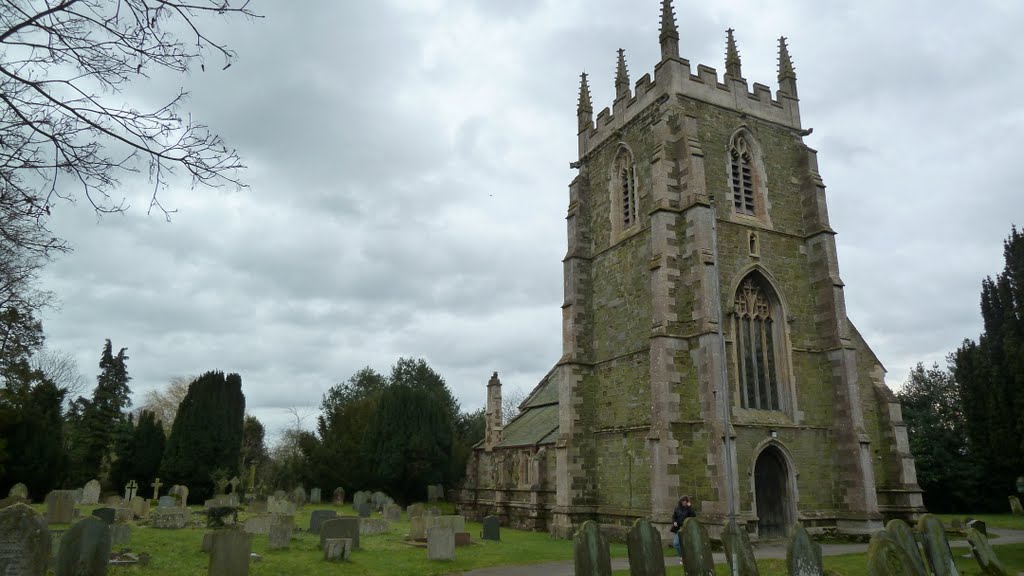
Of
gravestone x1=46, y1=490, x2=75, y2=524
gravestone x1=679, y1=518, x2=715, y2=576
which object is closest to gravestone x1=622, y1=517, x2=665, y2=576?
gravestone x1=679, y1=518, x2=715, y2=576

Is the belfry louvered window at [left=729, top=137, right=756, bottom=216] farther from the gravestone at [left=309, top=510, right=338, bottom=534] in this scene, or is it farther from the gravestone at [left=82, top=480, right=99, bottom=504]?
the gravestone at [left=82, top=480, right=99, bottom=504]

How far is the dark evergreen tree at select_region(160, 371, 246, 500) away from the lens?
32312 mm

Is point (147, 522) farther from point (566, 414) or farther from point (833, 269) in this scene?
point (833, 269)

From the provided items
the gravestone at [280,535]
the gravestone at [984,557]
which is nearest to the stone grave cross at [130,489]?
the gravestone at [280,535]

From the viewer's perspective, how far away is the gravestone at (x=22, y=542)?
740 centimetres

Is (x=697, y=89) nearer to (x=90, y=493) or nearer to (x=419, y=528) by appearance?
(x=419, y=528)

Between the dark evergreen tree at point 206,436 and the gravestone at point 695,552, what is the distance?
2767 centimetres

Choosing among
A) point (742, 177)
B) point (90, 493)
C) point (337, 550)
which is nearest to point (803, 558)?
point (337, 550)

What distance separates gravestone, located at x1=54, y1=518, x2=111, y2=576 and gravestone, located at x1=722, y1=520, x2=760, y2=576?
9.07 m

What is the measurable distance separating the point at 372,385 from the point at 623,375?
46.8 meters

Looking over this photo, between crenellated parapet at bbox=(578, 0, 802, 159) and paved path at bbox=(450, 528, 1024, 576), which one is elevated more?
crenellated parapet at bbox=(578, 0, 802, 159)

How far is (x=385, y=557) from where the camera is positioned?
14.4 m

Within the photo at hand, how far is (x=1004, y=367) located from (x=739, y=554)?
43.6 ft

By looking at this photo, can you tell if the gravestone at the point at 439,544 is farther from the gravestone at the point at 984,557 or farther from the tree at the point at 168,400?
the tree at the point at 168,400
